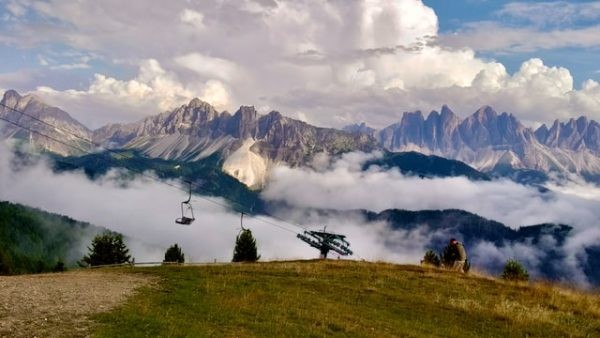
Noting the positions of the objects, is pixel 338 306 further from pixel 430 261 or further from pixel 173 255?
pixel 173 255

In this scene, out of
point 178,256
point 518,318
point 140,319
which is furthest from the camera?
point 178,256

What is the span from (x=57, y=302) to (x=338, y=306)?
1316 cm

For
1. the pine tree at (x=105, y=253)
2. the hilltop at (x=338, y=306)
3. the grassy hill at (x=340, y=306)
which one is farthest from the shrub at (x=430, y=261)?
the pine tree at (x=105, y=253)

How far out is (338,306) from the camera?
→ 88.9 feet

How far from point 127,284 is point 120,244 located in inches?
3340

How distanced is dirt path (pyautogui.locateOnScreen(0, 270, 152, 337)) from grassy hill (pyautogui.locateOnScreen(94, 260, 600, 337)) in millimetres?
954

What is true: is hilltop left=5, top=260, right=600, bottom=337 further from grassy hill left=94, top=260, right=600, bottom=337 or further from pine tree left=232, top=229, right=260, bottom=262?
pine tree left=232, top=229, right=260, bottom=262

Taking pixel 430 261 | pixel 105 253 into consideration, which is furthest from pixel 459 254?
pixel 105 253

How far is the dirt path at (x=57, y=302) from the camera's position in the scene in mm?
17703

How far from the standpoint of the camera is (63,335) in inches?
675

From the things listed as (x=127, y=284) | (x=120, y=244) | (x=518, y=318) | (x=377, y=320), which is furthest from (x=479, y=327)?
(x=120, y=244)

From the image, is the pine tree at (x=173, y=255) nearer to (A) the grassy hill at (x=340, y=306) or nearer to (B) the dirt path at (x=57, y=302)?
(A) the grassy hill at (x=340, y=306)

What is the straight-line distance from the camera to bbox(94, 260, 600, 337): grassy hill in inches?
822

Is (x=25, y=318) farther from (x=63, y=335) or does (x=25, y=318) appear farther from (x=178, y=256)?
(x=178, y=256)
